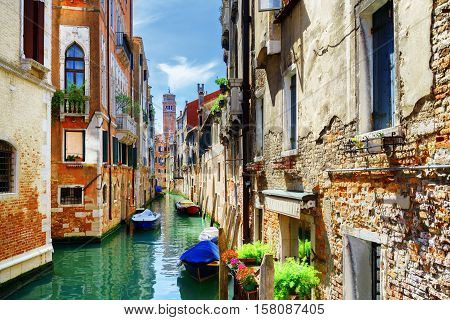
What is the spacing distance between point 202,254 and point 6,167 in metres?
4.80

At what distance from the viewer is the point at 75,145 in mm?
15516

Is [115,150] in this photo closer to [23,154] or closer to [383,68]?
[23,154]

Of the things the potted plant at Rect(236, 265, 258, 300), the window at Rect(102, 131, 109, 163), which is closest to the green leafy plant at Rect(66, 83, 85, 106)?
the window at Rect(102, 131, 109, 163)

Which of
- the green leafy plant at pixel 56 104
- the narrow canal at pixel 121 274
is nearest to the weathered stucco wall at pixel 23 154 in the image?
the narrow canal at pixel 121 274

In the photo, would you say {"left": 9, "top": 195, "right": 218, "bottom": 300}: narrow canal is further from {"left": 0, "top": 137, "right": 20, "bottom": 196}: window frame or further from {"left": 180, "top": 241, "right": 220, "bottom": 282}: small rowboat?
{"left": 0, "top": 137, "right": 20, "bottom": 196}: window frame

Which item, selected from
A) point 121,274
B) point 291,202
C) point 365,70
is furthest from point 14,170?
point 365,70

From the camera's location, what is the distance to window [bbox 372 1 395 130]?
390 cm

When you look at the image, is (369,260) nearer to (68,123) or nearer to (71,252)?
(71,252)

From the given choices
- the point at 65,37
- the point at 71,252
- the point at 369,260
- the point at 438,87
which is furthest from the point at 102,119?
the point at 438,87

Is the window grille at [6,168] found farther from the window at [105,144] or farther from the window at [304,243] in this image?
the window at [105,144]

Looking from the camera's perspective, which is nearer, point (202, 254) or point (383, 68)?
point (383, 68)

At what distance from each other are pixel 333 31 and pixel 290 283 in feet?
10.1

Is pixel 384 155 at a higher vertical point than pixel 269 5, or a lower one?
lower

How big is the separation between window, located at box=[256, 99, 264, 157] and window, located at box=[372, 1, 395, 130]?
5.14 metres
